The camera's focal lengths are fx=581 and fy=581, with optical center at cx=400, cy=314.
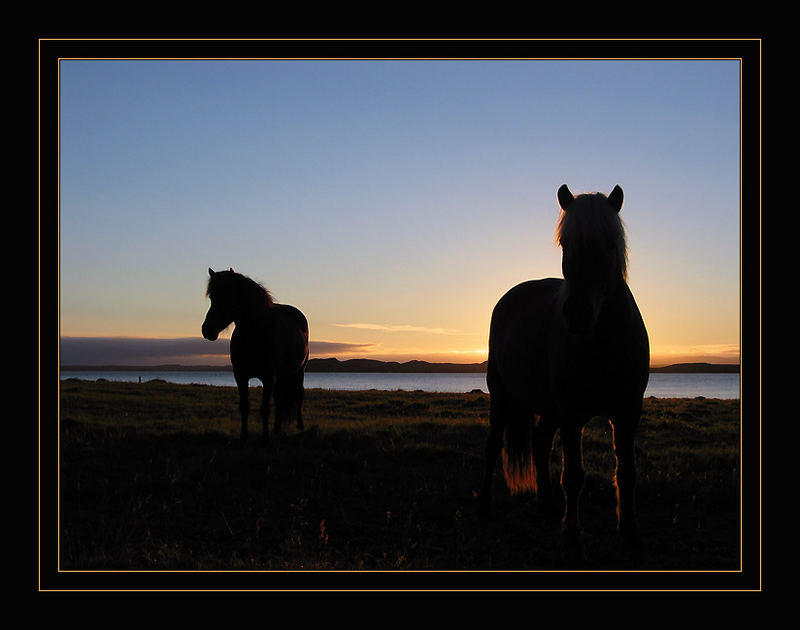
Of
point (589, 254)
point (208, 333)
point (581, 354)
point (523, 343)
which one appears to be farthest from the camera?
point (208, 333)

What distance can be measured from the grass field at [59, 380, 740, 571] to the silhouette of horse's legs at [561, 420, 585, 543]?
0.18 m

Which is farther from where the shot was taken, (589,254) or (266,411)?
(266,411)

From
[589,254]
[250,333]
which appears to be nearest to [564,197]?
[589,254]

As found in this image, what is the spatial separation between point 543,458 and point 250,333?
20.4ft

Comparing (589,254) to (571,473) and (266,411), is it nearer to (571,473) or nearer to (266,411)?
(571,473)

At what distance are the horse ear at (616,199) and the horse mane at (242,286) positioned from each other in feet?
24.2

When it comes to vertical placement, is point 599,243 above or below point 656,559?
above

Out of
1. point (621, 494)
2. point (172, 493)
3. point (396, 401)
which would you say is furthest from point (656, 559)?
point (396, 401)

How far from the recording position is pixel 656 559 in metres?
4.57

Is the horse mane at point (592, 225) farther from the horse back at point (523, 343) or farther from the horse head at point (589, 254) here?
the horse back at point (523, 343)

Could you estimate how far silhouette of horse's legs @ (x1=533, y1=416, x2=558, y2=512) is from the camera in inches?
223

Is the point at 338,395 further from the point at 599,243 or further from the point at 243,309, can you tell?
the point at 599,243

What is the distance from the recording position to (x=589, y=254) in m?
3.93
